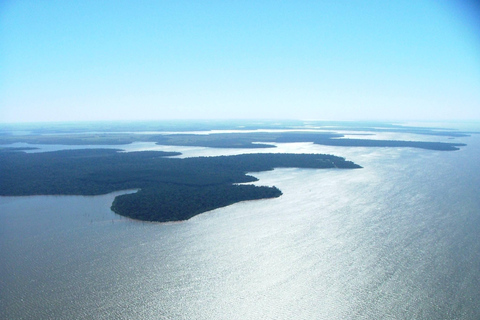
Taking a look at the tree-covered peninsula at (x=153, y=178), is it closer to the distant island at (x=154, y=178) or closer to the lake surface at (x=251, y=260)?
the distant island at (x=154, y=178)

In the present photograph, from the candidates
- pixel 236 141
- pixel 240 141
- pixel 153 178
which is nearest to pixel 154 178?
pixel 153 178

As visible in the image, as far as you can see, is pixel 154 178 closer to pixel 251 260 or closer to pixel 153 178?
pixel 153 178

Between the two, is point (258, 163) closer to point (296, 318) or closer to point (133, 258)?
point (133, 258)

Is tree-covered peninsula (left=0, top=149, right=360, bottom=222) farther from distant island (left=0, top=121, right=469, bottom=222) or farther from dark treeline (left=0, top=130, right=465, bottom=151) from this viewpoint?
dark treeline (left=0, top=130, right=465, bottom=151)

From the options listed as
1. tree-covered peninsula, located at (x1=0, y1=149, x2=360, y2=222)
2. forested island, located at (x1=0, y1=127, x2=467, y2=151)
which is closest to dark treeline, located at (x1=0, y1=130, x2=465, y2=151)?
forested island, located at (x1=0, y1=127, x2=467, y2=151)

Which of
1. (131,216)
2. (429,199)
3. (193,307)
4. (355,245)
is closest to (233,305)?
(193,307)

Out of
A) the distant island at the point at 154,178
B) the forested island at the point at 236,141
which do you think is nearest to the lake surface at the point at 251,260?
the distant island at the point at 154,178

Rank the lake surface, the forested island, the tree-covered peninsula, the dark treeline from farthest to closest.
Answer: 1. the forested island
2. the dark treeline
3. the tree-covered peninsula
4. the lake surface
